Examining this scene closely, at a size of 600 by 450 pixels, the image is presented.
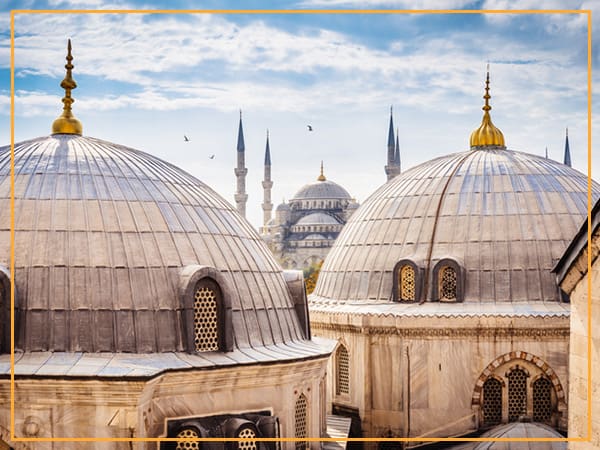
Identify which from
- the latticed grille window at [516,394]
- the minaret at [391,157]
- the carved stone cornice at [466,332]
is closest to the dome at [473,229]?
the carved stone cornice at [466,332]

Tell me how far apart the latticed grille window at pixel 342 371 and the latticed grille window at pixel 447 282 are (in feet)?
8.76

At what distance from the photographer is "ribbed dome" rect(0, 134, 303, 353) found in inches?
519

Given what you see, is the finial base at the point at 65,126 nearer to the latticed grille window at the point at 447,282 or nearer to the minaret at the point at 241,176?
the latticed grille window at the point at 447,282

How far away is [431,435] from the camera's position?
1945 cm

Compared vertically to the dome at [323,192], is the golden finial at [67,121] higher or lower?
lower

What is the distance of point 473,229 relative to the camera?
824 inches

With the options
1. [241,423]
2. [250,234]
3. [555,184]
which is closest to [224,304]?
[241,423]

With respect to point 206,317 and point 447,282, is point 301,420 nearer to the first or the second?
point 206,317

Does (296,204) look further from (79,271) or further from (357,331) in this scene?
(79,271)

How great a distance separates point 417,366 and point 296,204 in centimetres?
8213

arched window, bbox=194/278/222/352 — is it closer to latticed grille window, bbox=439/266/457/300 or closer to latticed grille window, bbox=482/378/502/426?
latticed grille window, bbox=439/266/457/300

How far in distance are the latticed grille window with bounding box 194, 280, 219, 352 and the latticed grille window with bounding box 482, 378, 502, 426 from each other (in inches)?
311

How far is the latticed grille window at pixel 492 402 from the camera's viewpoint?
19.4 m

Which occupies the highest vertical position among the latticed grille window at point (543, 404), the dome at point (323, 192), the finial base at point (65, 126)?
the dome at point (323, 192)
